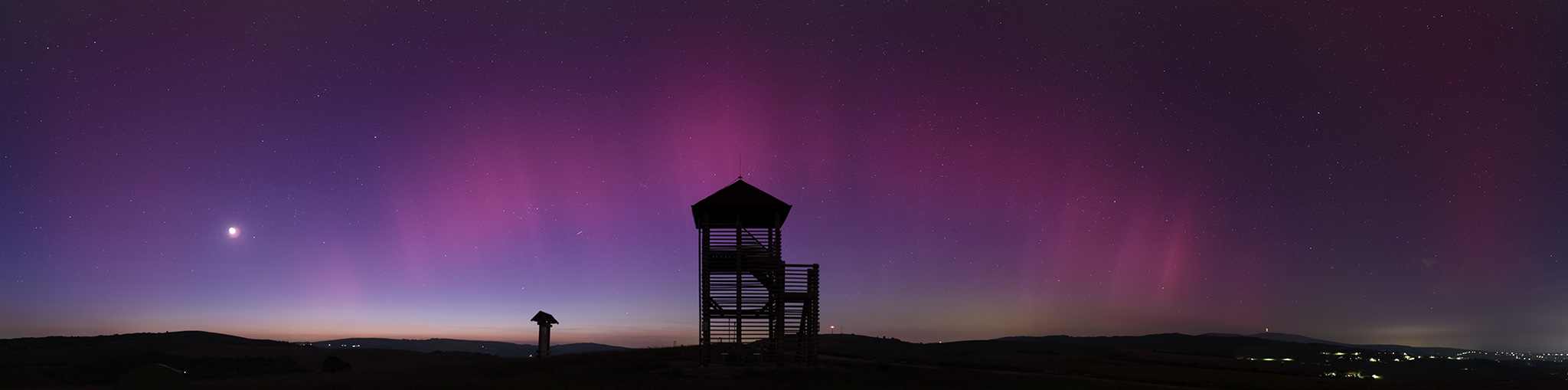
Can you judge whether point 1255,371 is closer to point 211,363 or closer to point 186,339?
point 211,363

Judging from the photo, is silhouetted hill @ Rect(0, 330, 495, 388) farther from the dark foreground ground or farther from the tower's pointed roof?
the tower's pointed roof

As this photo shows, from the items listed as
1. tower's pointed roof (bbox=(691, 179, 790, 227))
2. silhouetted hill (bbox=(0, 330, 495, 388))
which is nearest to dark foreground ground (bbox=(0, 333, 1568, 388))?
silhouetted hill (bbox=(0, 330, 495, 388))

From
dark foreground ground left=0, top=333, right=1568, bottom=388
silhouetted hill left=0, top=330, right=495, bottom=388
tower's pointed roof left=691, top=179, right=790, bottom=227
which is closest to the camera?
dark foreground ground left=0, top=333, right=1568, bottom=388

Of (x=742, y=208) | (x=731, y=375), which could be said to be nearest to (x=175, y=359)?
(x=742, y=208)

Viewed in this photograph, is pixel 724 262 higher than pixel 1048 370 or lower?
higher

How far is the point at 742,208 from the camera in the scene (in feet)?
106

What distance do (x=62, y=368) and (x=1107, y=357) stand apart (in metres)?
74.3

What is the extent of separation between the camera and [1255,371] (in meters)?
45.5

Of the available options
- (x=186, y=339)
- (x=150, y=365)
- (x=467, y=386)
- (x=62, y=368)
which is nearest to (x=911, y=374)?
(x=467, y=386)

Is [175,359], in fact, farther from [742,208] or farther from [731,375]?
[731,375]

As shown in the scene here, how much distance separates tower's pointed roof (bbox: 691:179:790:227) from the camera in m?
32.2

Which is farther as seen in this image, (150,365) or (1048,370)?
(1048,370)

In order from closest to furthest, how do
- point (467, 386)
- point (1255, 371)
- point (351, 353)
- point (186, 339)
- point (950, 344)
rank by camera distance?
1. point (467, 386)
2. point (1255, 371)
3. point (351, 353)
4. point (186, 339)
5. point (950, 344)

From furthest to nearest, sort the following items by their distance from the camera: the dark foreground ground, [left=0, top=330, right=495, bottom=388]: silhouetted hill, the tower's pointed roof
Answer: [left=0, top=330, right=495, bottom=388]: silhouetted hill
the tower's pointed roof
the dark foreground ground
